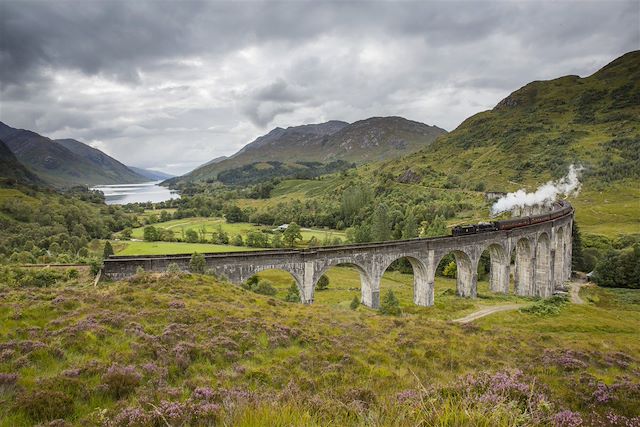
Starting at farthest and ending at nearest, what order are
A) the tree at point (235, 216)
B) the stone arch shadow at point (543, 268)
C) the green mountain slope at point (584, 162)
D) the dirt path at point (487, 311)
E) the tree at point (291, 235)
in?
the tree at point (235, 216) < the green mountain slope at point (584, 162) < the tree at point (291, 235) < the stone arch shadow at point (543, 268) < the dirt path at point (487, 311)

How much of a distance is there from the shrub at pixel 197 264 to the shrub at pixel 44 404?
23.5 meters

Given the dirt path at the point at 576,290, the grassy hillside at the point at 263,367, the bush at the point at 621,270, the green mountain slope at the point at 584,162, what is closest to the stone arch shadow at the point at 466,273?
the dirt path at the point at 576,290

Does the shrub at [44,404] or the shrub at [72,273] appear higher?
the shrub at [44,404]

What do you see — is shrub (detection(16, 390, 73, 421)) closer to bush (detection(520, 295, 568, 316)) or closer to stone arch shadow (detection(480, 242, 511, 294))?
bush (detection(520, 295, 568, 316))

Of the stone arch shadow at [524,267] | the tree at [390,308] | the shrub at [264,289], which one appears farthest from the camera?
the stone arch shadow at [524,267]

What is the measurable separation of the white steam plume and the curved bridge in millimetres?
15641

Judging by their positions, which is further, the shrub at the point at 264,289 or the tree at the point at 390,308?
the shrub at the point at 264,289

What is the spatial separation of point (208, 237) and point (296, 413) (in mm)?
97796

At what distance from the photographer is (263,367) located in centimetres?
1205

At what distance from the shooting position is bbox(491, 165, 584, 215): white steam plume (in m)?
81.1

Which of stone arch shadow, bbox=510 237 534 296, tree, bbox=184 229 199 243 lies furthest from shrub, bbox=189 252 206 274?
tree, bbox=184 229 199 243

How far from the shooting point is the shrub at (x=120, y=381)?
8.28 meters

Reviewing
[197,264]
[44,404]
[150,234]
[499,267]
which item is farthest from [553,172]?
[44,404]

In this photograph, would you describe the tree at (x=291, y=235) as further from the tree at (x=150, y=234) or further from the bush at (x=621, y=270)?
the bush at (x=621, y=270)
